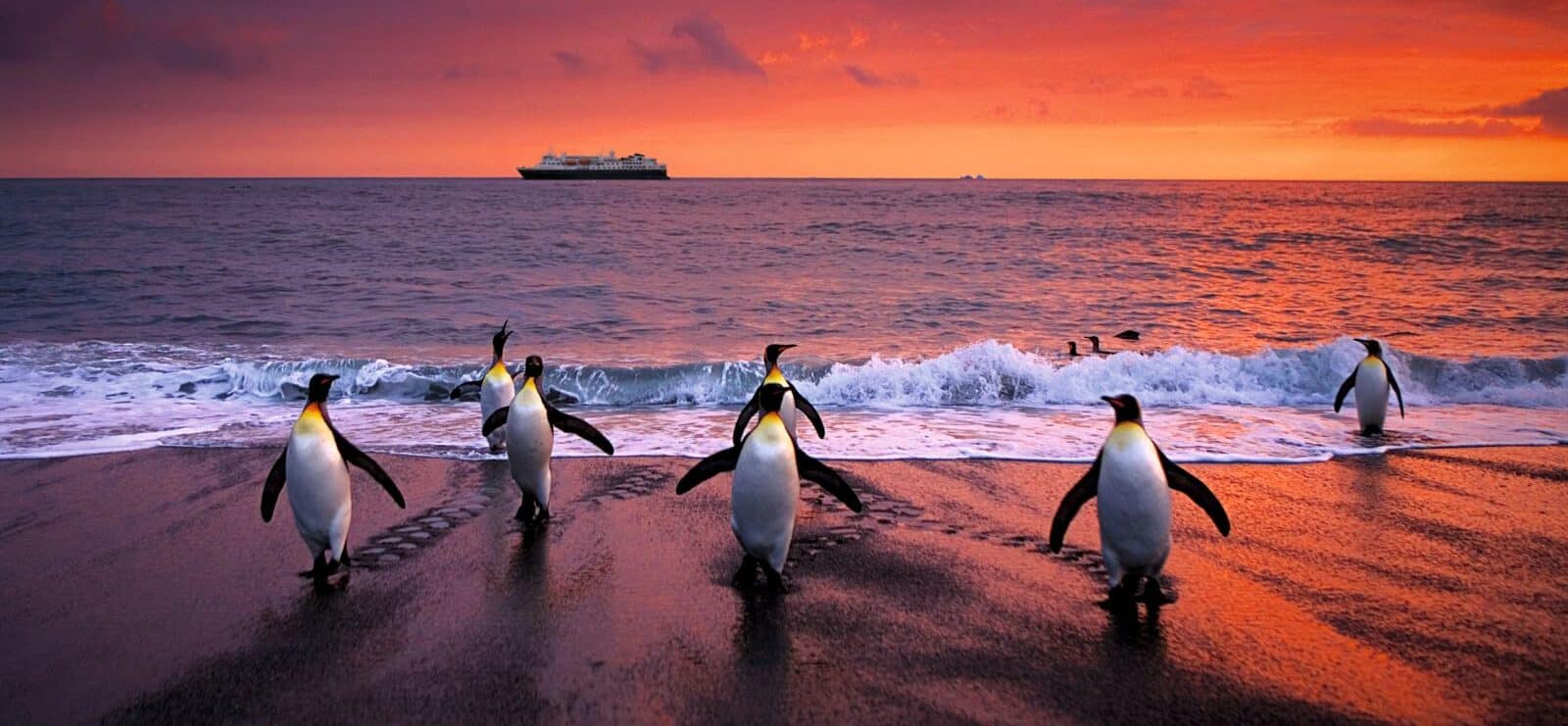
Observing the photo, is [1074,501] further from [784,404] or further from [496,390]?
[496,390]

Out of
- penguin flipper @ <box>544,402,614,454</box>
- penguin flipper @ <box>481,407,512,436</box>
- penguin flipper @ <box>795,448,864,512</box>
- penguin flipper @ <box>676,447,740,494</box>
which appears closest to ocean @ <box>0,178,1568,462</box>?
penguin flipper @ <box>481,407,512,436</box>

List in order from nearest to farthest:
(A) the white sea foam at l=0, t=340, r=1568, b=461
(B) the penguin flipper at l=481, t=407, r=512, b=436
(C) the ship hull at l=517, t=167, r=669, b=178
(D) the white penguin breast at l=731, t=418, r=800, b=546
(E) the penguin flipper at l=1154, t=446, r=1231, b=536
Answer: (E) the penguin flipper at l=1154, t=446, r=1231, b=536 < (D) the white penguin breast at l=731, t=418, r=800, b=546 < (B) the penguin flipper at l=481, t=407, r=512, b=436 < (A) the white sea foam at l=0, t=340, r=1568, b=461 < (C) the ship hull at l=517, t=167, r=669, b=178

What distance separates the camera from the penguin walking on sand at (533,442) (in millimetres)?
5527

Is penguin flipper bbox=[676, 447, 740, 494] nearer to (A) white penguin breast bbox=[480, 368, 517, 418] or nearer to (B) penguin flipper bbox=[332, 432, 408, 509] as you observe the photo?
(B) penguin flipper bbox=[332, 432, 408, 509]

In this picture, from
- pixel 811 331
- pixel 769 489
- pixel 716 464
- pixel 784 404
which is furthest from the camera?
pixel 811 331

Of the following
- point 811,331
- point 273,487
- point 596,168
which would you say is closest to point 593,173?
point 596,168

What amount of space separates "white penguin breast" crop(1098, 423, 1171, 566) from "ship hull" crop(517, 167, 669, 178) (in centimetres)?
11728

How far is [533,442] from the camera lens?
5.50 metres

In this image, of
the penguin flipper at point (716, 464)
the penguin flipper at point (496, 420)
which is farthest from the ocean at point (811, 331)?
the penguin flipper at point (716, 464)

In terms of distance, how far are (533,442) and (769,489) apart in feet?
5.92

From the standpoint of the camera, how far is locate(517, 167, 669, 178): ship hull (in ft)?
385

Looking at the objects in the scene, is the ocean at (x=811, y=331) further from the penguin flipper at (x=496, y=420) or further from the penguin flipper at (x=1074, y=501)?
the penguin flipper at (x=1074, y=501)

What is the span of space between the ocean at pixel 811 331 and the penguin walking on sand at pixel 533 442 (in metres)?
1.75

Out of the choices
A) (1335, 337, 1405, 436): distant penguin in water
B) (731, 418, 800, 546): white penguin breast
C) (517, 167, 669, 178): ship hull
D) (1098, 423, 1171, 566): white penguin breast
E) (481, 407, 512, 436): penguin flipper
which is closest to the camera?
A: (1098, 423, 1171, 566): white penguin breast
